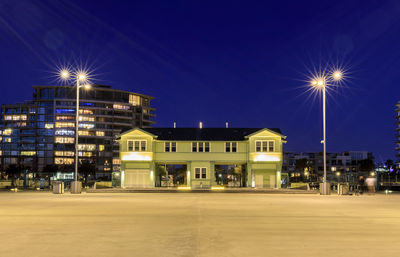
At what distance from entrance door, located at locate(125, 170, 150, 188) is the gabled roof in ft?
16.7

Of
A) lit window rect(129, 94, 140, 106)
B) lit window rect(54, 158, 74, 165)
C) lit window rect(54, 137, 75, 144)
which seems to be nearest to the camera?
lit window rect(54, 158, 74, 165)

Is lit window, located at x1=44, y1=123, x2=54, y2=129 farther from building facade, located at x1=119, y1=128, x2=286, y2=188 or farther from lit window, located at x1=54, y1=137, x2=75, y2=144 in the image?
building facade, located at x1=119, y1=128, x2=286, y2=188

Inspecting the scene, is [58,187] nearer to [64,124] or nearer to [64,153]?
[64,153]

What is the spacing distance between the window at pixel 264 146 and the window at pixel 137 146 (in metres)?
14.6

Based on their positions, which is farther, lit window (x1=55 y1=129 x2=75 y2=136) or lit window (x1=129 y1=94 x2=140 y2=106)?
lit window (x1=129 y1=94 x2=140 y2=106)

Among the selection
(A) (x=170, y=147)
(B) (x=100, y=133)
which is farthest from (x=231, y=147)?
(B) (x=100, y=133)

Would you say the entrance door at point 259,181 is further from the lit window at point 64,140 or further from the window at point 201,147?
the lit window at point 64,140

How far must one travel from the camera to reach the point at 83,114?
16712 centimetres

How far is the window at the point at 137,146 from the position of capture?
5731 cm

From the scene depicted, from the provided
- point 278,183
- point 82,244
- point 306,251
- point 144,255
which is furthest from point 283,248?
point 278,183

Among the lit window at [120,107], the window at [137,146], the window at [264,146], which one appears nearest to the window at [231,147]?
the window at [264,146]

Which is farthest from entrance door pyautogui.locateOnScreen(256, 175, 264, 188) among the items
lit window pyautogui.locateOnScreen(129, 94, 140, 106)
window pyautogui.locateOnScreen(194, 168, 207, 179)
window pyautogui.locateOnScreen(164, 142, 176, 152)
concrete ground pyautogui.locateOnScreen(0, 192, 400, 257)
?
lit window pyautogui.locateOnScreen(129, 94, 140, 106)

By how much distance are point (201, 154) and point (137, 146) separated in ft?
27.6

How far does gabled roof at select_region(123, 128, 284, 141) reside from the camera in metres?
58.5
